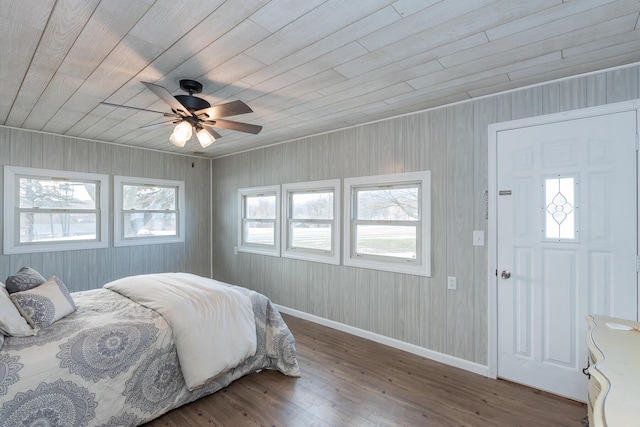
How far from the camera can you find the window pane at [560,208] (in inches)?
93.1

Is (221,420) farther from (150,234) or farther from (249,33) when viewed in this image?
(150,234)

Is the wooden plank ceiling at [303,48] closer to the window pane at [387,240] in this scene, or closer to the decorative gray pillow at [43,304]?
the window pane at [387,240]

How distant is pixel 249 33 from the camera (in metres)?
1.75

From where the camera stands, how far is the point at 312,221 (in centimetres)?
420

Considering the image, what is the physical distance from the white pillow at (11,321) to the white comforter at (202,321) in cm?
69

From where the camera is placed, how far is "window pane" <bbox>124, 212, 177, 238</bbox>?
4.67 m

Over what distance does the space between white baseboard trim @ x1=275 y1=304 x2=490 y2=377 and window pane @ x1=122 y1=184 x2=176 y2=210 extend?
2748 millimetres

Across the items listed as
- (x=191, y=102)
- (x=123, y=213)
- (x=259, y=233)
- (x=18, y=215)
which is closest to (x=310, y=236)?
(x=259, y=233)

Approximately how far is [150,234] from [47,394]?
348 cm

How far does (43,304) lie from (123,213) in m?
2.84

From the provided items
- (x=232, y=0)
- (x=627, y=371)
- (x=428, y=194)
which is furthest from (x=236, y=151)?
(x=627, y=371)

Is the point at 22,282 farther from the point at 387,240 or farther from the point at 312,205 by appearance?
the point at 387,240

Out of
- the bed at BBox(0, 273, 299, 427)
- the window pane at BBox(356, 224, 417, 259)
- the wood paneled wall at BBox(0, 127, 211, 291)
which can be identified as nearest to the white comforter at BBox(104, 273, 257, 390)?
the bed at BBox(0, 273, 299, 427)

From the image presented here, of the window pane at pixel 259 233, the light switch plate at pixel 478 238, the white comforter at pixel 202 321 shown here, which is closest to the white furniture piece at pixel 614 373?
the light switch plate at pixel 478 238
